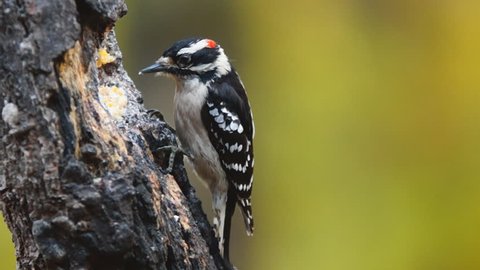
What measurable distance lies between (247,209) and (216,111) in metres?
0.45

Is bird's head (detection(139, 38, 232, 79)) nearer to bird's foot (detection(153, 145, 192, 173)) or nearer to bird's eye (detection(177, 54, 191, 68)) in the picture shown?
bird's eye (detection(177, 54, 191, 68))

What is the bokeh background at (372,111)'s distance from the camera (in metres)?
6.64

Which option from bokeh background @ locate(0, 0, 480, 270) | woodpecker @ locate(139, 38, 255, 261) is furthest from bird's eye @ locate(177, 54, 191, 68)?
bokeh background @ locate(0, 0, 480, 270)

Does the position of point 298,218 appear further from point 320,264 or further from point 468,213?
point 468,213

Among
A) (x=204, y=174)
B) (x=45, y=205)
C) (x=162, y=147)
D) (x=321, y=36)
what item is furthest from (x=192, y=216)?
(x=321, y=36)

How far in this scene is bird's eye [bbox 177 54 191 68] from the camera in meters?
3.69

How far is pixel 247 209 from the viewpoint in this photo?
377cm

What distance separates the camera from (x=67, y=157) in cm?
222

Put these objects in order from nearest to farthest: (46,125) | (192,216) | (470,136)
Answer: (46,125) < (192,216) < (470,136)

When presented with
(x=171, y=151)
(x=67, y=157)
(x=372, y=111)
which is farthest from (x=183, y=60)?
(x=372, y=111)

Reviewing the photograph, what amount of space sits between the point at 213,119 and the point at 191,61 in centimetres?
27

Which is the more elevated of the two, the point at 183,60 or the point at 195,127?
the point at 183,60

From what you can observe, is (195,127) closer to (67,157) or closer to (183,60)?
(183,60)

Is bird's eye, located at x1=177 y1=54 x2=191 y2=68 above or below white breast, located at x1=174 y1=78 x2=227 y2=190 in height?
above
